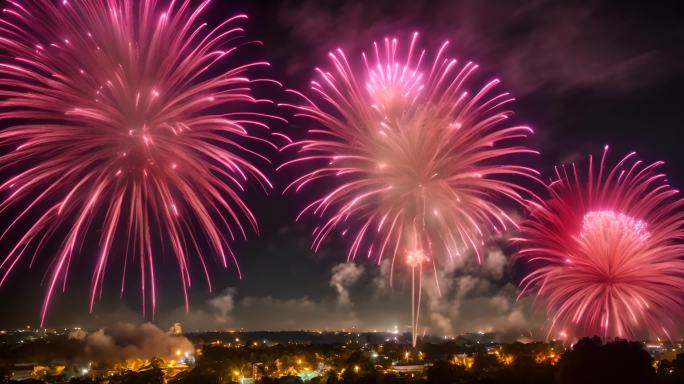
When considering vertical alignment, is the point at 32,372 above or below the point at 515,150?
below

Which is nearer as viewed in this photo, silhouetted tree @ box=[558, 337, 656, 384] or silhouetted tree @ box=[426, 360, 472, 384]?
silhouetted tree @ box=[558, 337, 656, 384]

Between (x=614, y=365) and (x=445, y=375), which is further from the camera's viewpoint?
(x=445, y=375)

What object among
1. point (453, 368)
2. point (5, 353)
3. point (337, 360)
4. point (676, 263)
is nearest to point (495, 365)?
point (453, 368)

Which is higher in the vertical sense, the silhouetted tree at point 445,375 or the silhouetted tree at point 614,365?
the silhouetted tree at point 614,365

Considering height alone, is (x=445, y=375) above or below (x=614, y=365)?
below

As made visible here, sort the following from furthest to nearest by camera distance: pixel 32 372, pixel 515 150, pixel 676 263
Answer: pixel 32 372 < pixel 676 263 < pixel 515 150

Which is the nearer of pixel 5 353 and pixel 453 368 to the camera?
pixel 453 368

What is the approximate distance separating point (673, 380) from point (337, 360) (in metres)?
58.2

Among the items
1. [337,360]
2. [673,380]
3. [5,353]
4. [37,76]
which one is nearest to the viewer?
[37,76]

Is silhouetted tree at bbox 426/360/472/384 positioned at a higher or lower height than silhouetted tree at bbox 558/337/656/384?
lower

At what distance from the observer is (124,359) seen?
89312mm

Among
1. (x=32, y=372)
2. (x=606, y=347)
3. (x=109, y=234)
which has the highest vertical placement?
(x=109, y=234)

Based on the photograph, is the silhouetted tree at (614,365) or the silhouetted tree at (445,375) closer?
the silhouetted tree at (614,365)

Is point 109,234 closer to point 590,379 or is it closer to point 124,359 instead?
point 590,379
